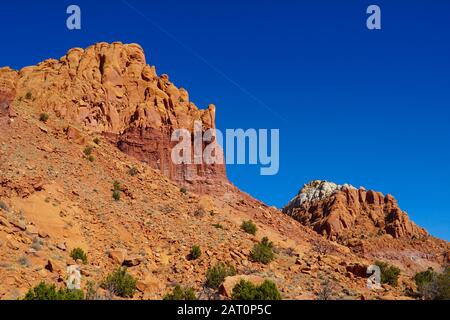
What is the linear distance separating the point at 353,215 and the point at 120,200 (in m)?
66.8

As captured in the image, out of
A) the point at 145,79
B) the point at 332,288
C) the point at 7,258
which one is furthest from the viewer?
the point at 145,79

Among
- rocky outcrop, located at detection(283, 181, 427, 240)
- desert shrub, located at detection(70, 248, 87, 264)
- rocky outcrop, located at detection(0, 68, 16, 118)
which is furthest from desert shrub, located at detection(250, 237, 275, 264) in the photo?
rocky outcrop, located at detection(283, 181, 427, 240)

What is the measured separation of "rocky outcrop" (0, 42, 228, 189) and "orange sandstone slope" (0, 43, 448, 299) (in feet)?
0.50

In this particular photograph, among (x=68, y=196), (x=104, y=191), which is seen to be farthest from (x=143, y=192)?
(x=68, y=196)

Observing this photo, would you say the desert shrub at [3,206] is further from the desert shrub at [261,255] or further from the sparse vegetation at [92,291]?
the desert shrub at [261,255]

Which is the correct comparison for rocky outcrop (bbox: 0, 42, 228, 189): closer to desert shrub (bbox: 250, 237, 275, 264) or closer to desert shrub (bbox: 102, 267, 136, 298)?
desert shrub (bbox: 250, 237, 275, 264)

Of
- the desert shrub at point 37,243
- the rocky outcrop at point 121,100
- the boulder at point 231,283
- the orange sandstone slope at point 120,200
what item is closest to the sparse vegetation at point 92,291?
the orange sandstone slope at point 120,200

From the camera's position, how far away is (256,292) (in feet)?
60.9

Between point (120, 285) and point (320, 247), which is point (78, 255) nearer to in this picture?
point (120, 285)

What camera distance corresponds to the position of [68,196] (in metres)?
29.3

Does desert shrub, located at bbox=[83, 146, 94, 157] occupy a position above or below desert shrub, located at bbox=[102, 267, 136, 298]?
above

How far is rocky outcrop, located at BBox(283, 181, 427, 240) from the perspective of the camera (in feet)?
277
